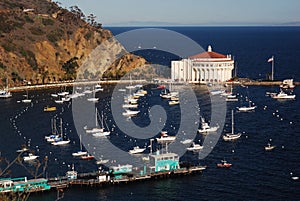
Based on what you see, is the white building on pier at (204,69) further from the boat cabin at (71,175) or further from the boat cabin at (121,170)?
the boat cabin at (71,175)

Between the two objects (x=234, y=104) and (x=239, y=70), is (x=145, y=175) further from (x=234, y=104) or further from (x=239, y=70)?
(x=239, y=70)

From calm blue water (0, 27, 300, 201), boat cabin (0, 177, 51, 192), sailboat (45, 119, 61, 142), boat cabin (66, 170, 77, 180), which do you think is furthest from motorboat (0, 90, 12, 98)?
boat cabin (66, 170, 77, 180)

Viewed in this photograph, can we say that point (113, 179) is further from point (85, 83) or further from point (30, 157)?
point (85, 83)

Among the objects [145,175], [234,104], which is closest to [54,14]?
[234,104]

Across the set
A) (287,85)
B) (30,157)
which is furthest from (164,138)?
(287,85)

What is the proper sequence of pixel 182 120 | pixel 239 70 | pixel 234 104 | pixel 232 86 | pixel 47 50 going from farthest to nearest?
1. pixel 239 70
2. pixel 47 50
3. pixel 232 86
4. pixel 234 104
5. pixel 182 120

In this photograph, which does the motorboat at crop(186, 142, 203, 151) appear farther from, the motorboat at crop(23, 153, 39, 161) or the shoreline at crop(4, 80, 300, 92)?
the shoreline at crop(4, 80, 300, 92)
